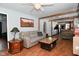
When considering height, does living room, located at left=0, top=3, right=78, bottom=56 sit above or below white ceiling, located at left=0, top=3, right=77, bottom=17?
below

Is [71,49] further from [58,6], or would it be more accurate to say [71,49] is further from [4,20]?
[4,20]

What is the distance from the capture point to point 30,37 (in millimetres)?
1575

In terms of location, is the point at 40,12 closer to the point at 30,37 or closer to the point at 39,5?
the point at 39,5

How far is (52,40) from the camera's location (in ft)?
5.10

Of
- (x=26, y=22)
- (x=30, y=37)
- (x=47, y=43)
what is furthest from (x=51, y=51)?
(x=26, y=22)

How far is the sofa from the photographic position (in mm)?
1540

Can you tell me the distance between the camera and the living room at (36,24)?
1468mm

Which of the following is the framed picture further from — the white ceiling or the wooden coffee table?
the wooden coffee table

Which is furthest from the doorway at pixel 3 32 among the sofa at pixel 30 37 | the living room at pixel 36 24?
the sofa at pixel 30 37

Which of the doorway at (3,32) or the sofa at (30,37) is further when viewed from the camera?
the sofa at (30,37)

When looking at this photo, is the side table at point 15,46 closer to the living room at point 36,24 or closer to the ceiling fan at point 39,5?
→ the living room at point 36,24

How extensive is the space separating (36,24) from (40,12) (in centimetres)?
23

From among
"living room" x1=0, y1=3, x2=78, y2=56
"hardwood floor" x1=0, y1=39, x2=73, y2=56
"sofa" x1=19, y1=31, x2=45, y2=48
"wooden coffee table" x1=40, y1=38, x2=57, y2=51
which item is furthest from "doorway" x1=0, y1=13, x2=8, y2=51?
"wooden coffee table" x1=40, y1=38, x2=57, y2=51

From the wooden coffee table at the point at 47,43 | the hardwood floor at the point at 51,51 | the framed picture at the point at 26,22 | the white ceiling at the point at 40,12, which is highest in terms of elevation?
the white ceiling at the point at 40,12
